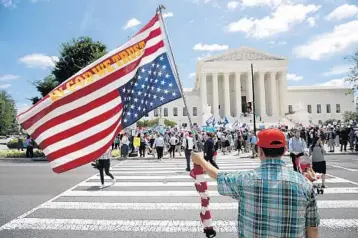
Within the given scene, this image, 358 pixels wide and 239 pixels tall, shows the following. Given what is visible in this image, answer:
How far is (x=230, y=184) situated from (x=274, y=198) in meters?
0.35

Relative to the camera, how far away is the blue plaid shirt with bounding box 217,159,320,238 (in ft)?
7.73

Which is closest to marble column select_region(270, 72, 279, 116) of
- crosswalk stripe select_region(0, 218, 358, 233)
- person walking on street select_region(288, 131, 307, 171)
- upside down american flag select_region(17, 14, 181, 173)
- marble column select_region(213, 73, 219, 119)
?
marble column select_region(213, 73, 219, 119)

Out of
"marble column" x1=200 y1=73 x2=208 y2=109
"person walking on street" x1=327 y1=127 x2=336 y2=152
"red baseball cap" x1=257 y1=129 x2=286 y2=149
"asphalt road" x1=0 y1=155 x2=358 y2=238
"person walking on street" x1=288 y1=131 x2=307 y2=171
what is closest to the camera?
"red baseball cap" x1=257 y1=129 x2=286 y2=149

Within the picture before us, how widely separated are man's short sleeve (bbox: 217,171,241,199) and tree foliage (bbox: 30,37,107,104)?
2908 centimetres

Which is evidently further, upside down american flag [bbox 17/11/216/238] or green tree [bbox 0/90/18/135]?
green tree [bbox 0/90/18/135]

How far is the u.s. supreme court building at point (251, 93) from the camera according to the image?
79625mm

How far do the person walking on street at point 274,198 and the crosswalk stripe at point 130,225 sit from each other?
352 cm

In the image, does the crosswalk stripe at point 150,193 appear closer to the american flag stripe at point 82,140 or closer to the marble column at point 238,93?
the american flag stripe at point 82,140

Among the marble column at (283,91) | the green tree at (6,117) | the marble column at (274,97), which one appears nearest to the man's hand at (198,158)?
the marble column at (274,97)

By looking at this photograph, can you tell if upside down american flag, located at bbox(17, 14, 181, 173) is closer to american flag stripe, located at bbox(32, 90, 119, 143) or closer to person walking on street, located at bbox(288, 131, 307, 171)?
american flag stripe, located at bbox(32, 90, 119, 143)

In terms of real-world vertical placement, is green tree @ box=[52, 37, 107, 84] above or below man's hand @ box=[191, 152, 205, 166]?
above

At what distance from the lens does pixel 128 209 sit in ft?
24.6

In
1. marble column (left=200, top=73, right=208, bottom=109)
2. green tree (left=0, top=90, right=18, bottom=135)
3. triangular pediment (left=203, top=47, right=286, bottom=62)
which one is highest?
triangular pediment (left=203, top=47, right=286, bottom=62)

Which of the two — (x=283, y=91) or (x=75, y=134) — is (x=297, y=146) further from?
(x=283, y=91)
